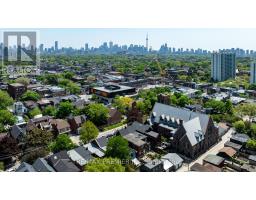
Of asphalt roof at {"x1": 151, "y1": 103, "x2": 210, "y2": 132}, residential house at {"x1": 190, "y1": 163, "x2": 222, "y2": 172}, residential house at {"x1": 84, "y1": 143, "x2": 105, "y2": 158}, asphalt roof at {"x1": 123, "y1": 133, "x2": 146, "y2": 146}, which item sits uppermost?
asphalt roof at {"x1": 151, "y1": 103, "x2": 210, "y2": 132}

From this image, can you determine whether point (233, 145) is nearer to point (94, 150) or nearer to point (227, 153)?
point (227, 153)

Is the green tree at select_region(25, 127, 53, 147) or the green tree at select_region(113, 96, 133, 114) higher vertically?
the green tree at select_region(113, 96, 133, 114)

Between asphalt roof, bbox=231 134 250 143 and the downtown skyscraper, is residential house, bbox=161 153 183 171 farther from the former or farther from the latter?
the downtown skyscraper

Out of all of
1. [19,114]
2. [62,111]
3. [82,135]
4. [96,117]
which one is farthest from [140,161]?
[19,114]

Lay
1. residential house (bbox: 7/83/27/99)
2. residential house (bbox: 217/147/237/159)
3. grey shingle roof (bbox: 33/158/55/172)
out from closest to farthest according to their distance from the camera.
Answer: grey shingle roof (bbox: 33/158/55/172)
residential house (bbox: 217/147/237/159)
residential house (bbox: 7/83/27/99)

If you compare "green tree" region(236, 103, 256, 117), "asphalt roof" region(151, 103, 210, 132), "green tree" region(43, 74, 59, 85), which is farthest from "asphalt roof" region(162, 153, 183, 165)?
"green tree" region(43, 74, 59, 85)

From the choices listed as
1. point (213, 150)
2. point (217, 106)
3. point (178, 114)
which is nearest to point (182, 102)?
point (217, 106)

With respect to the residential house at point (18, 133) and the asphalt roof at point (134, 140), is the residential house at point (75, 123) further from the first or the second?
the asphalt roof at point (134, 140)

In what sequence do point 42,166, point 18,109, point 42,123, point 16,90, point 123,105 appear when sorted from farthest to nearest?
1. point 16,90
2. point 123,105
3. point 18,109
4. point 42,123
5. point 42,166
